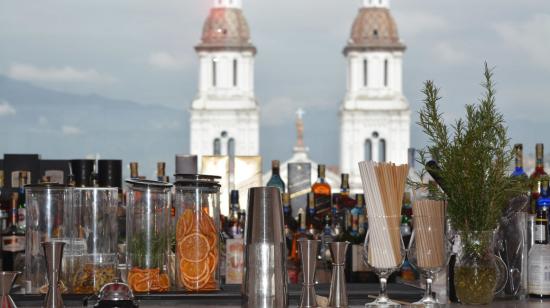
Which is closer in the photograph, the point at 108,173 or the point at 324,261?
the point at 108,173

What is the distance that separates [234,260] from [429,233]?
1078mm

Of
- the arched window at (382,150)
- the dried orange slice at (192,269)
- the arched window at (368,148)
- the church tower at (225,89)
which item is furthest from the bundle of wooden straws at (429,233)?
the arched window at (368,148)

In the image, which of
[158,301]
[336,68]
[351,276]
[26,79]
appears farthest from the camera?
[336,68]

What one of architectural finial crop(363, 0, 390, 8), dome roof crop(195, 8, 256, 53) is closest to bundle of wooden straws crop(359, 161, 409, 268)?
dome roof crop(195, 8, 256, 53)

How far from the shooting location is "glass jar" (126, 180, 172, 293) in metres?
2.72

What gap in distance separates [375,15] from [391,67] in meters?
2.92

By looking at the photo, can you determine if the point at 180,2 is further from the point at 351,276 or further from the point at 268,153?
the point at 351,276

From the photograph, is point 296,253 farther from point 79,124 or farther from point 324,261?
point 79,124

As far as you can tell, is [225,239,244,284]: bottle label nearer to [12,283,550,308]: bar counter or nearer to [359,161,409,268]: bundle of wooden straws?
[12,283,550,308]: bar counter

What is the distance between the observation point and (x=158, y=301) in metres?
2.70

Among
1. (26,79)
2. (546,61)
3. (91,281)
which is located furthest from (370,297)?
(546,61)

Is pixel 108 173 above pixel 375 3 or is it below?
below

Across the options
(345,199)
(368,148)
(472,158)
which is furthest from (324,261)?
(368,148)

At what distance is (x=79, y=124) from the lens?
52.6 m
